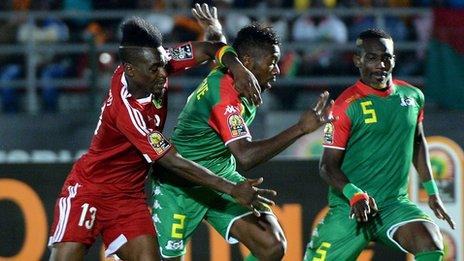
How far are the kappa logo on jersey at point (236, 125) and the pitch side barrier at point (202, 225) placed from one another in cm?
235

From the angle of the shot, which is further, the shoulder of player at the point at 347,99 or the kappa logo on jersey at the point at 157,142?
the shoulder of player at the point at 347,99

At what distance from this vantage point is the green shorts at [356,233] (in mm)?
8305

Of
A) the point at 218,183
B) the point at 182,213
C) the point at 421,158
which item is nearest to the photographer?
the point at 218,183

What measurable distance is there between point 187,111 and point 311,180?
82.2 inches

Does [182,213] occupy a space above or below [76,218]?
below

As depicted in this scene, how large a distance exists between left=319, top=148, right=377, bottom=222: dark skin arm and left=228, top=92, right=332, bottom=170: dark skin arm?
780mm

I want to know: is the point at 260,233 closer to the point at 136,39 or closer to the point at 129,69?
the point at 129,69

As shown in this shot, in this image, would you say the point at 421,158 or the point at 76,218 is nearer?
the point at 76,218

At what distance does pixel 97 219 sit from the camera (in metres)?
8.01

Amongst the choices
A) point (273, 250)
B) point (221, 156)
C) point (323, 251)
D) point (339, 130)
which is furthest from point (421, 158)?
point (221, 156)

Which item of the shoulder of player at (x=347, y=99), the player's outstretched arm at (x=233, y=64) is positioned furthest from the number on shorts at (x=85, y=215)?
the shoulder of player at (x=347, y=99)

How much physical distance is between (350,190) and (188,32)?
20.8 ft

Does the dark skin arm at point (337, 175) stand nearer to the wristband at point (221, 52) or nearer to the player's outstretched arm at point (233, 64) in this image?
the player's outstretched arm at point (233, 64)

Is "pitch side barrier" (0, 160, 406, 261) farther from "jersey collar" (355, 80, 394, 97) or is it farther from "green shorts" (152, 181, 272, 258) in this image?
"jersey collar" (355, 80, 394, 97)
